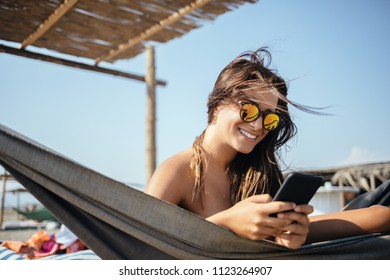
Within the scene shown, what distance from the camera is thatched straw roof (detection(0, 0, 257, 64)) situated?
7.27ft

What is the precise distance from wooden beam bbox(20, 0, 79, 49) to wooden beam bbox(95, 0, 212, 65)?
0.48 meters

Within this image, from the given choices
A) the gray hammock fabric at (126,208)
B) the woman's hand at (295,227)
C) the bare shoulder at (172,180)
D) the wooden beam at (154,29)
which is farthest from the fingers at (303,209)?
the wooden beam at (154,29)

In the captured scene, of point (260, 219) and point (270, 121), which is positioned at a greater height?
point (270, 121)

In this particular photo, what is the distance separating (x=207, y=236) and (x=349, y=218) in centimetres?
34

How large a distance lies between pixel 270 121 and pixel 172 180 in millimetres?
305

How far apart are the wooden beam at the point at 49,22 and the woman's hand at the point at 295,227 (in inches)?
66.6

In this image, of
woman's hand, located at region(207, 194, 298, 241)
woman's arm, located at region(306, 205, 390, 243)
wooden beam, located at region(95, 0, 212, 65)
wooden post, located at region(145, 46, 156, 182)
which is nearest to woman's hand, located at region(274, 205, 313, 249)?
woman's hand, located at region(207, 194, 298, 241)

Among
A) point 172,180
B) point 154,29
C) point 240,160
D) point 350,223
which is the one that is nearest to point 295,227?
point 350,223

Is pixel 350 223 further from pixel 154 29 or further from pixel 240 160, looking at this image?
pixel 154 29

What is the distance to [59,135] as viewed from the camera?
6.41ft

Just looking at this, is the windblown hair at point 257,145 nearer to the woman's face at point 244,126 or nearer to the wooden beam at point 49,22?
the woman's face at point 244,126

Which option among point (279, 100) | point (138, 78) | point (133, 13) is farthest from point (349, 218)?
point (138, 78)

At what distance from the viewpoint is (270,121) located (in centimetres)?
115

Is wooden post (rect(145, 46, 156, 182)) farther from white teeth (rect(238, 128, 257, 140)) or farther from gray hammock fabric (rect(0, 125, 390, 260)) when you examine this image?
gray hammock fabric (rect(0, 125, 390, 260))
